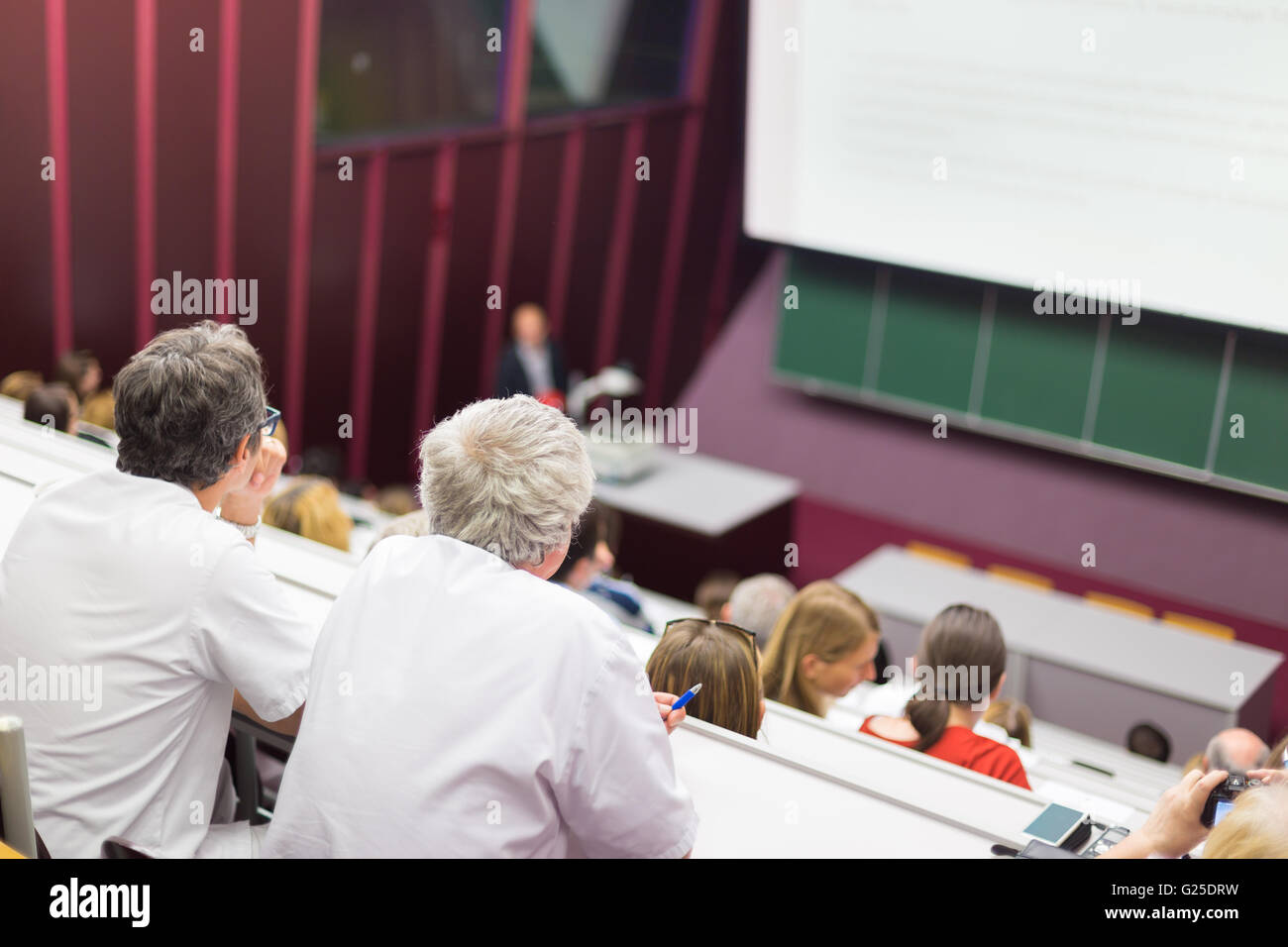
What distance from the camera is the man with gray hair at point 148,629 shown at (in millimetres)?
1681

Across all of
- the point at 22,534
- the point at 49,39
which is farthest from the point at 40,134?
the point at 22,534

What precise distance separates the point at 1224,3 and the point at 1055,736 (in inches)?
120

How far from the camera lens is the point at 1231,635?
545 centimetres

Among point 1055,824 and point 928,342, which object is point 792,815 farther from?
point 928,342

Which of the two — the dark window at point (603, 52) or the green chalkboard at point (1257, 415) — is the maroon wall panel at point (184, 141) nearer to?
the dark window at point (603, 52)

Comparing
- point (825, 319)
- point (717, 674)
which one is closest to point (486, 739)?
point (717, 674)

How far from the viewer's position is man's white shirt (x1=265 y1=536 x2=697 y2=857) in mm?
1436

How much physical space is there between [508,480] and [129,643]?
1.84ft

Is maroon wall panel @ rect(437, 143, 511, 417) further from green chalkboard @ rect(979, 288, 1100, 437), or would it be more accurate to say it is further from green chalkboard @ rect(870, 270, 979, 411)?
green chalkboard @ rect(979, 288, 1100, 437)

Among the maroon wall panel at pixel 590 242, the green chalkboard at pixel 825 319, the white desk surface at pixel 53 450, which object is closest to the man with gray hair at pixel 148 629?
the white desk surface at pixel 53 450

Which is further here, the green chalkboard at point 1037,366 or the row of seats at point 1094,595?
the green chalkboard at point 1037,366

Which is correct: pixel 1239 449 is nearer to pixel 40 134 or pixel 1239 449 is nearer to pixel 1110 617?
pixel 1110 617
